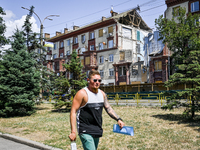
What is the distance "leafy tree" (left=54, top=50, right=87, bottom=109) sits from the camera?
17.4m

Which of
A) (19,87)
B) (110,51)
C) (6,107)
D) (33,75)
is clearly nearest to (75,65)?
(33,75)

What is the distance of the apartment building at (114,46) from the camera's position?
41566 mm

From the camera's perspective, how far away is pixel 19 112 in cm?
1483

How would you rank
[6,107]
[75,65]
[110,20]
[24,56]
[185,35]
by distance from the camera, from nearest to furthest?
1. [185,35]
2. [6,107]
3. [24,56]
4. [75,65]
5. [110,20]

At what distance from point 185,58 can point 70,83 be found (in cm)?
953

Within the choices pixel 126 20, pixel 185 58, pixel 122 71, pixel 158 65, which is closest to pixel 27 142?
pixel 185 58

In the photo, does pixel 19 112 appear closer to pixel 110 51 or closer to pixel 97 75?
pixel 97 75

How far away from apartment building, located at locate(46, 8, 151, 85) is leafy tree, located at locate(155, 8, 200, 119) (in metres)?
27.3

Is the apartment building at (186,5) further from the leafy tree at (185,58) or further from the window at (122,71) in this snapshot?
the leafy tree at (185,58)

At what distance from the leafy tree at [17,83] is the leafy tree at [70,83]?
2516mm

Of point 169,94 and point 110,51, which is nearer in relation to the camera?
point 169,94

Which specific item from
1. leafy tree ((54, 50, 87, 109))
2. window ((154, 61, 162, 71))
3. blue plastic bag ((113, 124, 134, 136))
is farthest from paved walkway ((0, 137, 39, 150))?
window ((154, 61, 162, 71))

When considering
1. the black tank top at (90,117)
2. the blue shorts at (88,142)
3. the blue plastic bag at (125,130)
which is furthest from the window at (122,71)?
the blue shorts at (88,142)

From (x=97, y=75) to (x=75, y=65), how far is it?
13872 mm
